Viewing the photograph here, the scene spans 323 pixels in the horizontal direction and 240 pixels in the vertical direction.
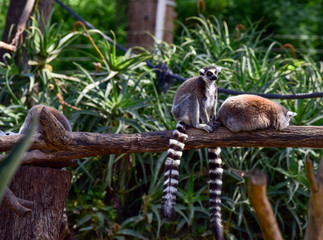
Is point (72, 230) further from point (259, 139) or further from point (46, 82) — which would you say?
point (259, 139)

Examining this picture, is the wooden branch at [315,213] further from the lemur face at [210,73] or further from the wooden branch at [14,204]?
the lemur face at [210,73]

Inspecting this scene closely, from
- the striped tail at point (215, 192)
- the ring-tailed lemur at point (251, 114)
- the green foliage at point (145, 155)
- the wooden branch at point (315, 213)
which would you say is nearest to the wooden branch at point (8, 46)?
the green foliage at point (145, 155)

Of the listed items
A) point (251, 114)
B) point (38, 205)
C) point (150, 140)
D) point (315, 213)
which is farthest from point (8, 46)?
point (315, 213)

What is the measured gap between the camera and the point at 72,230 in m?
5.62

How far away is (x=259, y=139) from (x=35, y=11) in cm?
396

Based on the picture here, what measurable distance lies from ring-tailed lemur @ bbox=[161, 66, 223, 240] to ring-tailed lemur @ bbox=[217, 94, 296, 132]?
6.1 inches

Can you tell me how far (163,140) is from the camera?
3844 millimetres

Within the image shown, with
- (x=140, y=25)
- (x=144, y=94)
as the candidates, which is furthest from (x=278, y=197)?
(x=140, y=25)

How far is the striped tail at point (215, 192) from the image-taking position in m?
3.71

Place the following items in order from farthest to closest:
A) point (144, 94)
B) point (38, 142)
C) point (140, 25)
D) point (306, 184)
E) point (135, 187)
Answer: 1. point (140, 25)
2. point (144, 94)
3. point (135, 187)
4. point (306, 184)
5. point (38, 142)

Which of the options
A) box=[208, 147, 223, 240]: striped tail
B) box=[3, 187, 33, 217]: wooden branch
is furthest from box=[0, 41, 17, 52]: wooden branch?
box=[208, 147, 223, 240]: striped tail

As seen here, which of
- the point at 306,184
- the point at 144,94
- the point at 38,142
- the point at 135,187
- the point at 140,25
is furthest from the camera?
the point at 140,25

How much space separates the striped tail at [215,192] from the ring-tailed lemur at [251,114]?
0.29 meters

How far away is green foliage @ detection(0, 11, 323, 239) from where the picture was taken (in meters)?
5.51
